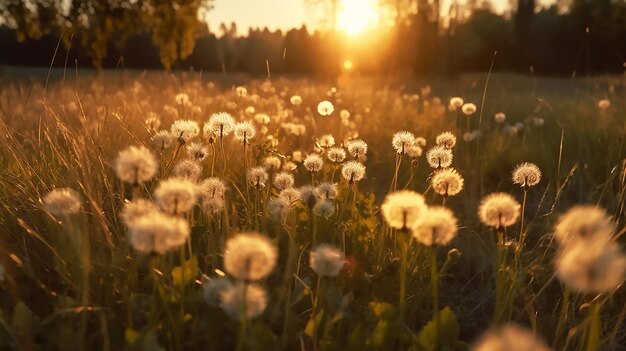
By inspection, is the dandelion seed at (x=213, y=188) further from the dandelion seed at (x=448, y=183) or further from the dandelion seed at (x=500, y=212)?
the dandelion seed at (x=500, y=212)

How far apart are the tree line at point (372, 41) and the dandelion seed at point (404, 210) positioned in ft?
56.4

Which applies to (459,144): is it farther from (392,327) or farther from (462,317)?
(392,327)

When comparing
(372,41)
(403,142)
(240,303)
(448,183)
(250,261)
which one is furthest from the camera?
(372,41)

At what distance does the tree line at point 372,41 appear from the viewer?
2038cm

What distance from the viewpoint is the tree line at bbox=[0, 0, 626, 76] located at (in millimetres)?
20375

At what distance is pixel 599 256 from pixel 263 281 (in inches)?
41.0

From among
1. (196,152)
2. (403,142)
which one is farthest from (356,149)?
(196,152)

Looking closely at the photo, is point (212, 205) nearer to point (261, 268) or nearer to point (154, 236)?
point (154, 236)

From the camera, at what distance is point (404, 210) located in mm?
1511

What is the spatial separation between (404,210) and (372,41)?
38.2 metres

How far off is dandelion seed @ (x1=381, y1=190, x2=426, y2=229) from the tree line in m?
17.2

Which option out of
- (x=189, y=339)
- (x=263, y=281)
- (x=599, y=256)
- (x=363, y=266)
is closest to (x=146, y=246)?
(x=189, y=339)

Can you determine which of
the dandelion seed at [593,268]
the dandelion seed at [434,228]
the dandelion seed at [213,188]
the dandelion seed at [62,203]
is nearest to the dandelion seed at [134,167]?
the dandelion seed at [62,203]

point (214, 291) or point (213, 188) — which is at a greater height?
point (213, 188)
